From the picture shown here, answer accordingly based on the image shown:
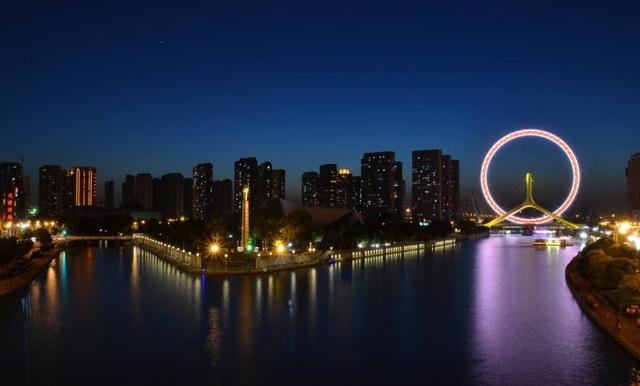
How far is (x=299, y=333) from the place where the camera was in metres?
11.7

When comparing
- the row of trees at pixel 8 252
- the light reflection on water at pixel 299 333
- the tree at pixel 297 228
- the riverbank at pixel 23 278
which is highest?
the tree at pixel 297 228

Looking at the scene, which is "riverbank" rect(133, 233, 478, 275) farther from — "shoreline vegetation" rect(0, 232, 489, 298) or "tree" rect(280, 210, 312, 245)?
"tree" rect(280, 210, 312, 245)

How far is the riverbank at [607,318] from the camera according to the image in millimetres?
10165

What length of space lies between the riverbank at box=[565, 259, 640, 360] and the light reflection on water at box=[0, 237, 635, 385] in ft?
0.71

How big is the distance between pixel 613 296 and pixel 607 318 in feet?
7.59

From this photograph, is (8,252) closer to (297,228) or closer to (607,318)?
(297,228)

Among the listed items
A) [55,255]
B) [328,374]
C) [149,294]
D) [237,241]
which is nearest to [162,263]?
[237,241]

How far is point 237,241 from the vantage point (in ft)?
101

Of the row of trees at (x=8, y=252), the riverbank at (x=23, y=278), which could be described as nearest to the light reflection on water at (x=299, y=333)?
the riverbank at (x=23, y=278)

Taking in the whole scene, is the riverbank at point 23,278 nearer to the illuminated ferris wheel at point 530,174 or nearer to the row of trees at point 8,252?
the row of trees at point 8,252

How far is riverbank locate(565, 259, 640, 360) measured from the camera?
10.2 m

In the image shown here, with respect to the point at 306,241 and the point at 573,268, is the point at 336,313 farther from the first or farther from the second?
the point at 306,241

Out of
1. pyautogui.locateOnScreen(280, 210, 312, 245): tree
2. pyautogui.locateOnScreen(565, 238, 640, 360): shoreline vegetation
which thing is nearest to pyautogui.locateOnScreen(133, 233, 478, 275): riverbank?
pyautogui.locateOnScreen(280, 210, 312, 245): tree

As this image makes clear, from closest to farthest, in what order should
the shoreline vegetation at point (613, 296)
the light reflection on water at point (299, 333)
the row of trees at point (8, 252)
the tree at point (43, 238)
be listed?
the light reflection on water at point (299, 333), the shoreline vegetation at point (613, 296), the row of trees at point (8, 252), the tree at point (43, 238)
